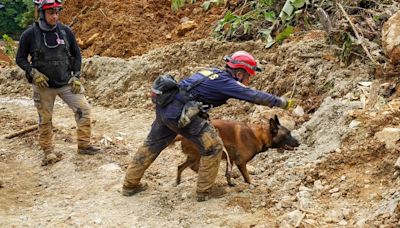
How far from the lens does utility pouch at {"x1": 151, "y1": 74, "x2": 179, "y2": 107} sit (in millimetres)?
6106

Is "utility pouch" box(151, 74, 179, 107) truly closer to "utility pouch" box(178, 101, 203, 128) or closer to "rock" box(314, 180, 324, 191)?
"utility pouch" box(178, 101, 203, 128)

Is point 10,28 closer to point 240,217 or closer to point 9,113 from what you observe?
point 9,113

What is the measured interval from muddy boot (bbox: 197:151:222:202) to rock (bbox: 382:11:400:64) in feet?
9.72

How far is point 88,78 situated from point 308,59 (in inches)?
224

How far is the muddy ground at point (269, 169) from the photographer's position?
18.6 feet

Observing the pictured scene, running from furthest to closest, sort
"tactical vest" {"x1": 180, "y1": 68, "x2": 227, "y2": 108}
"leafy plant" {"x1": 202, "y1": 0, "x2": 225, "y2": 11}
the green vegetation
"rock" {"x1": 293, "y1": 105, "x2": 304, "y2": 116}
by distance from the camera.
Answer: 1. the green vegetation
2. "leafy plant" {"x1": 202, "y1": 0, "x2": 225, "y2": 11}
3. "rock" {"x1": 293, "y1": 105, "x2": 304, "y2": 116}
4. "tactical vest" {"x1": 180, "y1": 68, "x2": 227, "y2": 108}

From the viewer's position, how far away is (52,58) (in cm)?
777

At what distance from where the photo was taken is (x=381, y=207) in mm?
5180

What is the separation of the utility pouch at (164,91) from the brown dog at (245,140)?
63cm

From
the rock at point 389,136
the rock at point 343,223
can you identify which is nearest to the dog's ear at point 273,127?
the rock at point 389,136

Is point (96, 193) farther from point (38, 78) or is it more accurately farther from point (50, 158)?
point (38, 78)

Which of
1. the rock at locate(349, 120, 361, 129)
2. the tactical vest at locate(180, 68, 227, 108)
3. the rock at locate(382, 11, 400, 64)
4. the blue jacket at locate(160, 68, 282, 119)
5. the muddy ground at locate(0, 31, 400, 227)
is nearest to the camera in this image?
the muddy ground at locate(0, 31, 400, 227)

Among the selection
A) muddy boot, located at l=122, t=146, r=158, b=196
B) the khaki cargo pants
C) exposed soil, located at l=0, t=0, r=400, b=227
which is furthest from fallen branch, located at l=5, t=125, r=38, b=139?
muddy boot, located at l=122, t=146, r=158, b=196

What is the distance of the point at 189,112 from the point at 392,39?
3.24 m
